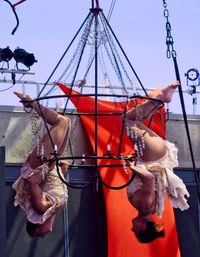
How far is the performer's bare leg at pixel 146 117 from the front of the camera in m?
7.96

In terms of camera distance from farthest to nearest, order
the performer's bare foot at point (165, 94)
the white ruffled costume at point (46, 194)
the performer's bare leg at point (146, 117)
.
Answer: the white ruffled costume at point (46, 194)
the performer's bare foot at point (165, 94)
the performer's bare leg at point (146, 117)

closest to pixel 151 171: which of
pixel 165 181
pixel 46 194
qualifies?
pixel 165 181

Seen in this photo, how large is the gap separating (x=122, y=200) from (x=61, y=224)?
30.1 inches

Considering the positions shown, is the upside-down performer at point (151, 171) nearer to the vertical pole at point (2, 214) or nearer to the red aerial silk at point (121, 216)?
the vertical pole at point (2, 214)

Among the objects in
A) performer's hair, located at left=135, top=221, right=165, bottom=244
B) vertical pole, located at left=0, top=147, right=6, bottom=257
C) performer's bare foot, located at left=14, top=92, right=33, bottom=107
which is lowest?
performer's hair, located at left=135, top=221, right=165, bottom=244

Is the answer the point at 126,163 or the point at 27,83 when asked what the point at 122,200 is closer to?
the point at 27,83

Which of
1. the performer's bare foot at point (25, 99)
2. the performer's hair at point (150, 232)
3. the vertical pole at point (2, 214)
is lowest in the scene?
the performer's hair at point (150, 232)

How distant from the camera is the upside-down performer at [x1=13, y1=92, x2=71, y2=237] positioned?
8.04m

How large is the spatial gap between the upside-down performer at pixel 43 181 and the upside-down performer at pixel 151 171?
24.2 inches

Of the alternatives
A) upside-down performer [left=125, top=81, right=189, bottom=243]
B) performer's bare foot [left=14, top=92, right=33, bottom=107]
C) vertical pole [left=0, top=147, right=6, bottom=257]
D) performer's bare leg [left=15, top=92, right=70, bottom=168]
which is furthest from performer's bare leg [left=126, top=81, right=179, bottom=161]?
vertical pole [left=0, top=147, right=6, bottom=257]

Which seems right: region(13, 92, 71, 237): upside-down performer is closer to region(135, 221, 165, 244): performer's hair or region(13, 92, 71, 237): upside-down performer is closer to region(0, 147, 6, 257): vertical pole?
region(0, 147, 6, 257): vertical pole

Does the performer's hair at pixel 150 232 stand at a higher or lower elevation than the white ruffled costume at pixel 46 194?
lower

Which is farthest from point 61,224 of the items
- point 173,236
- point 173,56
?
point 173,56

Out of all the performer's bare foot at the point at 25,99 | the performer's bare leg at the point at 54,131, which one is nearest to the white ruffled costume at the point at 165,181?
the performer's bare leg at the point at 54,131
